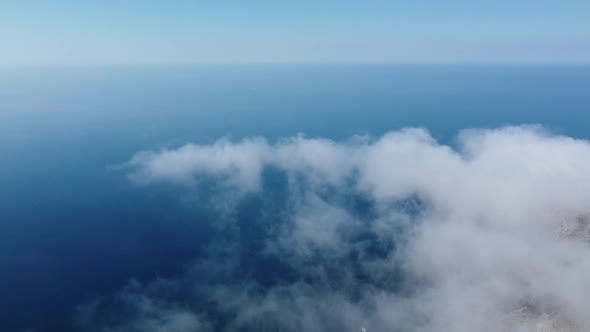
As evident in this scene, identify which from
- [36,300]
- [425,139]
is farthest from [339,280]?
[425,139]

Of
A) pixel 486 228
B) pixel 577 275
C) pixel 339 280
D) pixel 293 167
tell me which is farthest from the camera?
pixel 293 167

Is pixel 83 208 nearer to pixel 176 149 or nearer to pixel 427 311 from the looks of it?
pixel 176 149

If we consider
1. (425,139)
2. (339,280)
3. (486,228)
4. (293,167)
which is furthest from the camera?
(425,139)

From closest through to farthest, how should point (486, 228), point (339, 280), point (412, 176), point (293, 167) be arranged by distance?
point (339, 280) < point (486, 228) < point (412, 176) < point (293, 167)

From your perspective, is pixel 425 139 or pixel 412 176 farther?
pixel 425 139

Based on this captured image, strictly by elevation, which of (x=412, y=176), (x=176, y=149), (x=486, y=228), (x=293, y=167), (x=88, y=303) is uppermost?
(x=176, y=149)

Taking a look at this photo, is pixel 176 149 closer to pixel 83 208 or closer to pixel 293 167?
pixel 293 167

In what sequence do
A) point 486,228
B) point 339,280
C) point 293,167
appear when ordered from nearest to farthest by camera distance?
point 339,280 < point 486,228 < point 293,167

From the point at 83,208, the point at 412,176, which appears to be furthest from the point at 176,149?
the point at 412,176

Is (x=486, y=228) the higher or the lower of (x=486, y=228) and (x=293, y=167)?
the lower
